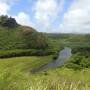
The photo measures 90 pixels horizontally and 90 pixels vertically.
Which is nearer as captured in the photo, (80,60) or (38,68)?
(38,68)

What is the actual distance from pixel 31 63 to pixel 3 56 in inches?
1431

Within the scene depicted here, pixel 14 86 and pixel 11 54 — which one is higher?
pixel 14 86

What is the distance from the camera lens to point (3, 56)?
183m

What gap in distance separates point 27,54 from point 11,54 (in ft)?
46.9

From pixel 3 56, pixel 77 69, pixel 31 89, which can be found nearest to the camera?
pixel 31 89

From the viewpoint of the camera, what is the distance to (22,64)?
148 m

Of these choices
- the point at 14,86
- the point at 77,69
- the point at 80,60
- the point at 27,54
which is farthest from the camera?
the point at 27,54

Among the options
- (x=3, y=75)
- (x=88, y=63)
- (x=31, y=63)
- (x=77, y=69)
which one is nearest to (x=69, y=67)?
(x=77, y=69)

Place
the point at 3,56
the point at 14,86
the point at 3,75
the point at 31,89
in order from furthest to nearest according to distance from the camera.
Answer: the point at 3,56, the point at 3,75, the point at 14,86, the point at 31,89

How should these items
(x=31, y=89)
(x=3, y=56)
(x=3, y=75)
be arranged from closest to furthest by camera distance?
(x=31, y=89), (x=3, y=75), (x=3, y=56)

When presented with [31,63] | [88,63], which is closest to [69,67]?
[88,63]

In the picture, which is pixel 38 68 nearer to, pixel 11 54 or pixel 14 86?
pixel 11 54

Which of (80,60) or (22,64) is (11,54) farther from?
(80,60)

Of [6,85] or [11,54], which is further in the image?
[11,54]
